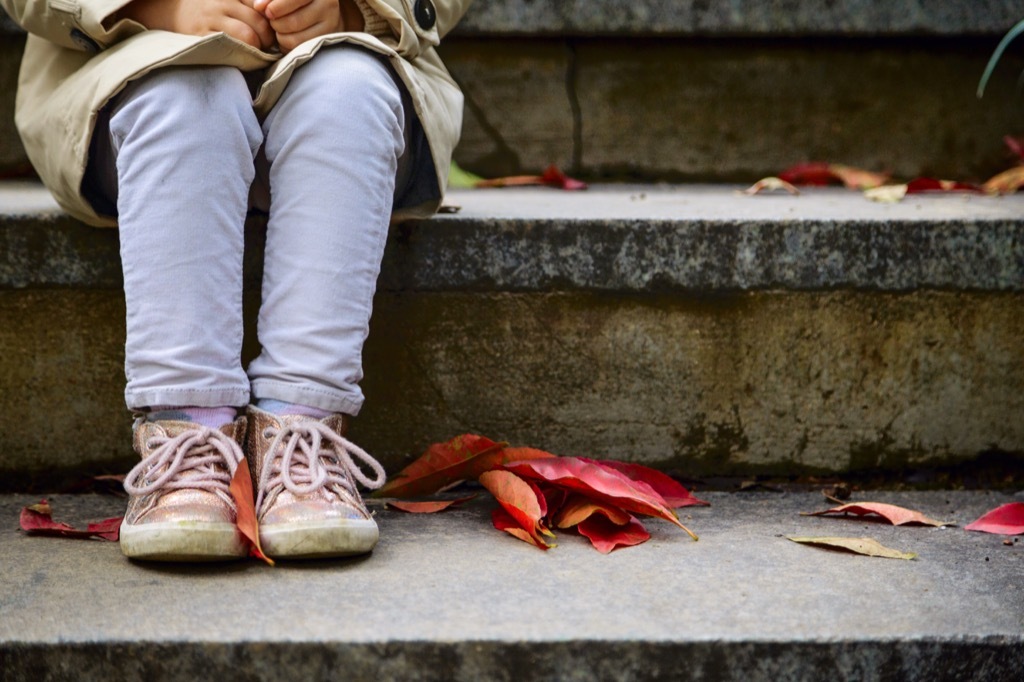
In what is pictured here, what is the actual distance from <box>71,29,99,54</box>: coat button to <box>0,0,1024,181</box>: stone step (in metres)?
0.81

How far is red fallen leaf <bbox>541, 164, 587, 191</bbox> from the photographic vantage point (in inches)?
71.5

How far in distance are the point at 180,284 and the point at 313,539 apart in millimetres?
296

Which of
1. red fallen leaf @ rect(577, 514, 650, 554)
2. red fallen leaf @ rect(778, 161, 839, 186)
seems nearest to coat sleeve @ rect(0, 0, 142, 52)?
red fallen leaf @ rect(577, 514, 650, 554)

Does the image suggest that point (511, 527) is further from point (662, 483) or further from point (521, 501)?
point (662, 483)

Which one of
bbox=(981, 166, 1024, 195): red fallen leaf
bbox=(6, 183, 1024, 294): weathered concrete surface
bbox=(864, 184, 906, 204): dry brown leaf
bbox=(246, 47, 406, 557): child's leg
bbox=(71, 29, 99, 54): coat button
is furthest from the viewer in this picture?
bbox=(981, 166, 1024, 195): red fallen leaf

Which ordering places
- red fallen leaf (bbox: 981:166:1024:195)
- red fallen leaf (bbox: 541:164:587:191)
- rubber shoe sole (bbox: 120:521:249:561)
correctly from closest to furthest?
rubber shoe sole (bbox: 120:521:249:561), red fallen leaf (bbox: 981:166:1024:195), red fallen leaf (bbox: 541:164:587:191)

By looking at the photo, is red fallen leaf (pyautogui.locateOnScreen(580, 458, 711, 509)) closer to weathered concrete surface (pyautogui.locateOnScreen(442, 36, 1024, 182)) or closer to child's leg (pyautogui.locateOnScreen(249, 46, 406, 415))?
child's leg (pyautogui.locateOnScreen(249, 46, 406, 415))

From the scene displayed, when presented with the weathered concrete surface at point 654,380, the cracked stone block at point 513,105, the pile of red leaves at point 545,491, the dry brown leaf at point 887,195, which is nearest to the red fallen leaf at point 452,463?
the pile of red leaves at point 545,491

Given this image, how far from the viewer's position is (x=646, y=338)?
1.35 metres

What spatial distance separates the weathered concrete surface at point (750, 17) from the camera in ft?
5.99

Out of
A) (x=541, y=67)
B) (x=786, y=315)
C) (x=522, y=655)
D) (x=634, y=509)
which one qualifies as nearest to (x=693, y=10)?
(x=541, y=67)

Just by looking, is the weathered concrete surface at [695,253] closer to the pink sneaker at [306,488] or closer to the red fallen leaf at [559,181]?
the pink sneaker at [306,488]

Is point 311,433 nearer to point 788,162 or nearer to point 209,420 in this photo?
point 209,420

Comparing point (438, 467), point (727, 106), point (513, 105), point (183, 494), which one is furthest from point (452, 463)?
point (727, 106)
